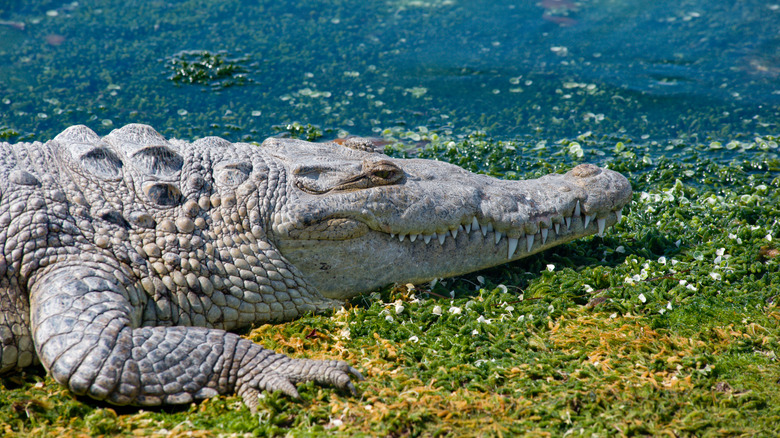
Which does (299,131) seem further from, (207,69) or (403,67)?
(403,67)

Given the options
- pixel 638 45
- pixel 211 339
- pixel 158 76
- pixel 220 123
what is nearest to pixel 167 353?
pixel 211 339

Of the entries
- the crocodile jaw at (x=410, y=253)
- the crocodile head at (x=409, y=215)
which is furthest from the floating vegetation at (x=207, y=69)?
the crocodile jaw at (x=410, y=253)

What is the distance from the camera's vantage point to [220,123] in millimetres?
8633

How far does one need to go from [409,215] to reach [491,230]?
66cm

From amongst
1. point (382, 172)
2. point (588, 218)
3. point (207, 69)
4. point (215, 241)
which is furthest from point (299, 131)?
point (588, 218)

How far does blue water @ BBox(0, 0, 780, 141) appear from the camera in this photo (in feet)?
28.5

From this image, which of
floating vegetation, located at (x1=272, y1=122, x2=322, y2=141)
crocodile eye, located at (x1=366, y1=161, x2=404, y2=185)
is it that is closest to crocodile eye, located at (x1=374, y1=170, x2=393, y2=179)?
crocodile eye, located at (x1=366, y1=161, x2=404, y2=185)

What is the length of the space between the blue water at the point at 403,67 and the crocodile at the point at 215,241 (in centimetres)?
370

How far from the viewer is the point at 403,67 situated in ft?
33.4

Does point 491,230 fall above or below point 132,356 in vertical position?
below

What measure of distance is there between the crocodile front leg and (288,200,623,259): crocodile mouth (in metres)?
0.98

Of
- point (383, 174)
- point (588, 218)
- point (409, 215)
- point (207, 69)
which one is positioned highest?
point (383, 174)

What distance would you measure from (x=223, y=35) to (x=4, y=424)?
8.55m

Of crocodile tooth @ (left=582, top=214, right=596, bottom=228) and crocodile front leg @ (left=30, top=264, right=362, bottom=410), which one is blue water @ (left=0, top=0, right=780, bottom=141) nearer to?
crocodile tooth @ (left=582, top=214, right=596, bottom=228)
